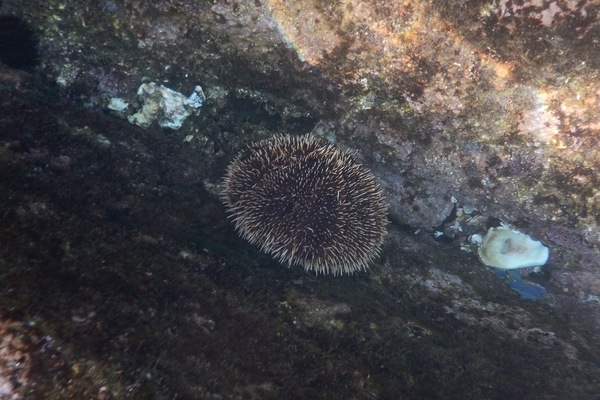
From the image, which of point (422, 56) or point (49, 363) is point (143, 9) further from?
point (49, 363)

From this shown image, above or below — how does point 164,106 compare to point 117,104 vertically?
above

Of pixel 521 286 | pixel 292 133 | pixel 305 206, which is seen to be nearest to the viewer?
pixel 305 206

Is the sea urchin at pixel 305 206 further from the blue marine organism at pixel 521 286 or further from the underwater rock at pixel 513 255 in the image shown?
the blue marine organism at pixel 521 286

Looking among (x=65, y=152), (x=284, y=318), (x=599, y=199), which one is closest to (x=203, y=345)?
(x=284, y=318)

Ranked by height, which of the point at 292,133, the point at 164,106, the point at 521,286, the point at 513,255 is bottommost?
the point at 164,106

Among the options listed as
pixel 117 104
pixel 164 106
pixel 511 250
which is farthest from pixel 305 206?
pixel 511 250

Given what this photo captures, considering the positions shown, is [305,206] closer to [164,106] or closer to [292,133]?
[292,133]

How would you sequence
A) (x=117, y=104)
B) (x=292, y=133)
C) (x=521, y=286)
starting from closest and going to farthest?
1. (x=117, y=104)
2. (x=292, y=133)
3. (x=521, y=286)
